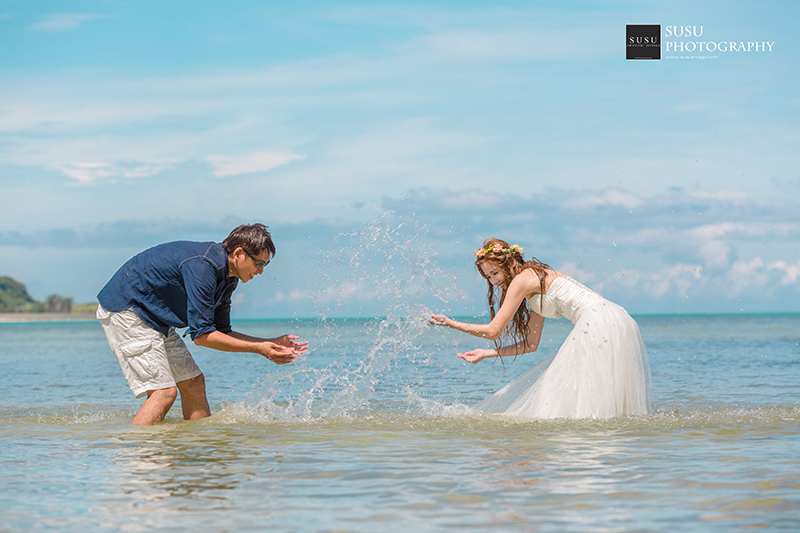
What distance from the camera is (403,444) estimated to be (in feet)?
20.8

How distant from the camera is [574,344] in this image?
7027 millimetres

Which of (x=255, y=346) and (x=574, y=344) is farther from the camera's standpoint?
(x=574, y=344)

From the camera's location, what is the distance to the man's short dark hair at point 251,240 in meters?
6.40

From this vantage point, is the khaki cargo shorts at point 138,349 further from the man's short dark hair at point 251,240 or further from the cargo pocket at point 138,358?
the man's short dark hair at point 251,240

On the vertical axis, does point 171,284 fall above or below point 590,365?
above

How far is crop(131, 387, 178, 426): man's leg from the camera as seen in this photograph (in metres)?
6.91

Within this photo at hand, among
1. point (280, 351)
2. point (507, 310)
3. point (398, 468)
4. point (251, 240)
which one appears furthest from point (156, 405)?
point (507, 310)

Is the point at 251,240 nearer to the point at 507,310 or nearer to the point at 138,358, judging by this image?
the point at 138,358

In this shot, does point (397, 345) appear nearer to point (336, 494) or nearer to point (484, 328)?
point (484, 328)

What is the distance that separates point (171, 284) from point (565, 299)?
12.0 ft

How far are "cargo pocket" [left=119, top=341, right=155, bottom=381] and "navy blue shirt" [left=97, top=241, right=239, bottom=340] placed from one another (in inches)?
8.1

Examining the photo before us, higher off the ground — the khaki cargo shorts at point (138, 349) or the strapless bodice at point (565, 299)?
the strapless bodice at point (565, 299)

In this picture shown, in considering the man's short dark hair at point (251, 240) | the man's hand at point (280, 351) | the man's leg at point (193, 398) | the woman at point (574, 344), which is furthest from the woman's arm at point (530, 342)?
the man's leg at point (193, 398)

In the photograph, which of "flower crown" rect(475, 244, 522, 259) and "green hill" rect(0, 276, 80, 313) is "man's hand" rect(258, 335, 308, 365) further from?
"green hill" rect(0, 276, 80, 313)
